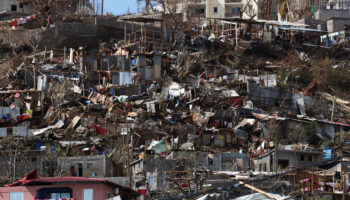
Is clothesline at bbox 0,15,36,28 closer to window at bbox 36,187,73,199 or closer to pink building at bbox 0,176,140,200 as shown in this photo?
pink building at bbox 0,176,140,200

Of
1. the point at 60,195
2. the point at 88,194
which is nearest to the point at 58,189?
the point at 60,195

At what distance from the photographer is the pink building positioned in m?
17.8

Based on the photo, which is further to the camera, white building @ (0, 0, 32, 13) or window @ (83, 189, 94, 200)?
white building @ (0, 0, 32, 13)

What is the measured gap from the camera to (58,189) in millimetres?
17891

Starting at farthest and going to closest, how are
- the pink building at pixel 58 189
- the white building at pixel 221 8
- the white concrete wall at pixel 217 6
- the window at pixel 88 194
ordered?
the white concrete wall at pixel 217 6
the white building at pixel 221 8
the window at pixel 88 194
the pink building at pixel 58 189

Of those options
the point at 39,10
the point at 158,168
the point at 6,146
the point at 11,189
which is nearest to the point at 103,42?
the point at 39,10

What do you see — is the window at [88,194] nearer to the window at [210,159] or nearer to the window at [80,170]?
the window at [80,170]

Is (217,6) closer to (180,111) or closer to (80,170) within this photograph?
(180,111)

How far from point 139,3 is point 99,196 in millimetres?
30710

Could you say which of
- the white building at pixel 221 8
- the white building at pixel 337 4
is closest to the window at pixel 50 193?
the white building at pixel 221 8

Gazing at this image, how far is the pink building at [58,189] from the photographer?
17750 mm

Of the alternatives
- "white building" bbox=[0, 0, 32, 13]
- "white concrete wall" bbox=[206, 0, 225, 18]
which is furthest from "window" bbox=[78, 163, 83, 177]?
"white concrete wall" bbox=[206, 0, 225, 18]

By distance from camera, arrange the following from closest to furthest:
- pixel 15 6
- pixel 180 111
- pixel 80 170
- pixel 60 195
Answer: pixel 60 195 → pixel 80 170 → pixel 180 111 → pixel 15 6

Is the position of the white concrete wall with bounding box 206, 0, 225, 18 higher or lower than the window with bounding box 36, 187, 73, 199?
higher
